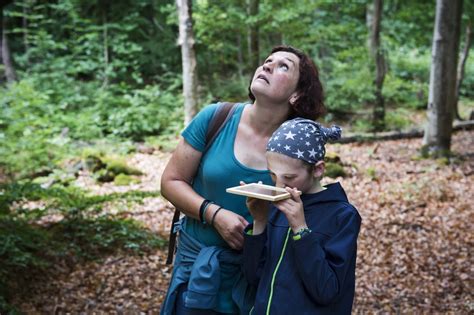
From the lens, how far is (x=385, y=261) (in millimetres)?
5879

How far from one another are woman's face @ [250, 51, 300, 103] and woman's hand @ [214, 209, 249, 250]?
0.56 meters

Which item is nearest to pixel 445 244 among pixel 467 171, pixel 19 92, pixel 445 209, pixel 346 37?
pixel 445 209

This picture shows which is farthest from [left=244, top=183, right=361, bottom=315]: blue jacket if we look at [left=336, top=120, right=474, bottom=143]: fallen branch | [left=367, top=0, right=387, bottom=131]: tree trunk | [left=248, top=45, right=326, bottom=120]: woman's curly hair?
[left=367, top=0, right=387, bottom=131]: tree trunk

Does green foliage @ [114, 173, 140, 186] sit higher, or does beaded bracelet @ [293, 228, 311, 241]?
beaded bracelet @ [293, 228, 311, 241]

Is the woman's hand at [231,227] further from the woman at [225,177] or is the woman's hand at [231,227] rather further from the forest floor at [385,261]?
the forest floor at [385,261]

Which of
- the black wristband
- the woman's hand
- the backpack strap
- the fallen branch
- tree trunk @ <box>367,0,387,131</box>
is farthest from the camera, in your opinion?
tree trunk @ <box>367,0,387,131</box>

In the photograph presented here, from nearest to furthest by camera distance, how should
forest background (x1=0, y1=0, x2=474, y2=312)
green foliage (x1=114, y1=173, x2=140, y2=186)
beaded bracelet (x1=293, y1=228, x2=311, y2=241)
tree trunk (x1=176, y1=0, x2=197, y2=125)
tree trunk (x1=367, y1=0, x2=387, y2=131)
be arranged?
beaded bracelet (x1=293, y1=228, x2=311, y2=241) < forest background (x1=0, y1=0, x2=474, y2=312) < green foliage (x1=114, y1=173, x2=140, y2=186) < tree trunk (x1=176, y1=0, x2=197, y2=125) < tree trunk (x1=367, y1=0, x2=387, y2=131)

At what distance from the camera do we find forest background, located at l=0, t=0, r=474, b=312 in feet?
24.5

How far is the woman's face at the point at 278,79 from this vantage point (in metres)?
2.14

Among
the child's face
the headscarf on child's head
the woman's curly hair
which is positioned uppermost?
the woman's curly hair

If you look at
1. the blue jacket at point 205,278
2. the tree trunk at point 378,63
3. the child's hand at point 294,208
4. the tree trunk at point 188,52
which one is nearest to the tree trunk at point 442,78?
the tree trunk at point 378,63

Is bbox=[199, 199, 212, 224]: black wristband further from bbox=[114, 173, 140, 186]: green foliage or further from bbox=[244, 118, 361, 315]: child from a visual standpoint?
bbox=[114, 173, 140, 186]: green foliage

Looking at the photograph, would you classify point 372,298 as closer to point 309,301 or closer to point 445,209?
point 445,209

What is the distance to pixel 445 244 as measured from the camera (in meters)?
6.21
